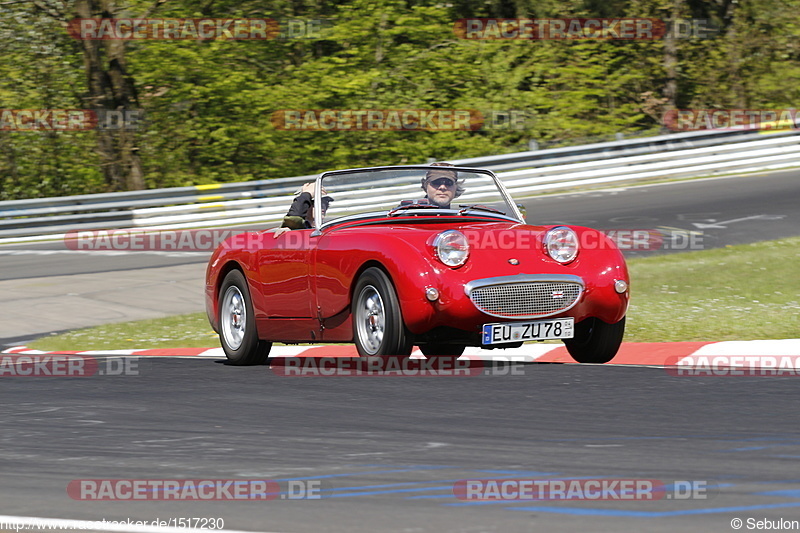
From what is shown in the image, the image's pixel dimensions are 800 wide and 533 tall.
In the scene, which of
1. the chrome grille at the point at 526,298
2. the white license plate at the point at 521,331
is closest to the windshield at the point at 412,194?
the chrome grille at the point at 526,298

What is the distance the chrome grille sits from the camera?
771cm

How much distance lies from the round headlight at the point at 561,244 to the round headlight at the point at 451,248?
60 cm

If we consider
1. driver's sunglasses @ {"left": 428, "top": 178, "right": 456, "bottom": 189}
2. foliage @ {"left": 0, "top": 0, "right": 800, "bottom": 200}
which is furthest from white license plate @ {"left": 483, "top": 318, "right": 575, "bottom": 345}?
foliage @ {"left": 0, "top": 0, "right": 800, "bottom": 200}

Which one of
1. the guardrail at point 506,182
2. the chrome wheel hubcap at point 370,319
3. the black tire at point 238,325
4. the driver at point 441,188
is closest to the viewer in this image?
the chrome wheel hubcap at point 370,319

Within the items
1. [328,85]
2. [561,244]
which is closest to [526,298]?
[561,244]

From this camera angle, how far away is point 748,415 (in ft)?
19.6

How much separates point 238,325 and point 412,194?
1774 mm

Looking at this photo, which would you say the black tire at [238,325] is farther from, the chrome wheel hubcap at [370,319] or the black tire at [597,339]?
the black tire at [597,339]

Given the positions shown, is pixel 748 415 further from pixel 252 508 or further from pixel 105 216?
pixel 105 216

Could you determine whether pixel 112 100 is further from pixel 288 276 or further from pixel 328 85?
pixel 288 276

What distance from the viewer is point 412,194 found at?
357 inches

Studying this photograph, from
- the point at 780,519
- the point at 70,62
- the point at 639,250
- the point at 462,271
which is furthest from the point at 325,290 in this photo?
the point at 70,62

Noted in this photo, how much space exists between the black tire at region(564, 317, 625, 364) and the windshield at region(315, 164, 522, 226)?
1.15 m

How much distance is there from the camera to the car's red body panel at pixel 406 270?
25.1ft
